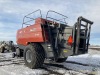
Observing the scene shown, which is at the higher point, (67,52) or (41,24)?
(41,24)

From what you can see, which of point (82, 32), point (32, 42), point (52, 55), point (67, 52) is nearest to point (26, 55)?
point (32, 42)

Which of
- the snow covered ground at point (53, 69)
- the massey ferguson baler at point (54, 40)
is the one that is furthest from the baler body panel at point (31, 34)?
the snow covered ground at point (53, 69)

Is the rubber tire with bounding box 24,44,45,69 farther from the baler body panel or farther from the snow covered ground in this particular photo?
the baler body panel

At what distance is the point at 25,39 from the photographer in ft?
33.4

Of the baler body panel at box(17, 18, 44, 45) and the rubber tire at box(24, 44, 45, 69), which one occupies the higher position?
the baler body panel at box(17, 18, 44, 45)

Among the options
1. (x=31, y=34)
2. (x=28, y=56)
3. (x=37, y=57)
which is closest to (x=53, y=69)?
(x=37, y=57)

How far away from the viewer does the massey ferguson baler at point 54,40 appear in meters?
7.80

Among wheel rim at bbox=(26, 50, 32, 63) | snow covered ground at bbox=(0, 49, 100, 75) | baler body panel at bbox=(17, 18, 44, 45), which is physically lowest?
snow covered ground at bbox=(0, 49, 100, 75)

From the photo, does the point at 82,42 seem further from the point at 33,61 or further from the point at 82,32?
the point at 33,61

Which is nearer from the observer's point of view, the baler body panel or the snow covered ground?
the snow covered ground

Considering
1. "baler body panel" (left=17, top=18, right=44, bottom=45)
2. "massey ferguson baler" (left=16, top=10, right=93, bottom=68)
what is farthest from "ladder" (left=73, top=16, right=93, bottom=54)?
"baler body panel" (left=17, top=18, right=44, bottom=45)

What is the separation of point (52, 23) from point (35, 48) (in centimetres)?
136

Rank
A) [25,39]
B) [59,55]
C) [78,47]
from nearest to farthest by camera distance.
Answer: [78,47]
[59,55]
[25,39]

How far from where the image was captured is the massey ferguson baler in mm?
7805
